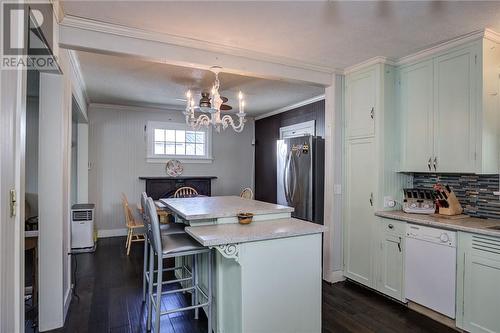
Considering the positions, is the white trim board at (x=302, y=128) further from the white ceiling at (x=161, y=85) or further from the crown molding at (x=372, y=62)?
the crown molding at (x=372, y=62)

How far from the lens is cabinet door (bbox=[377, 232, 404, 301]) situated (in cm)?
281

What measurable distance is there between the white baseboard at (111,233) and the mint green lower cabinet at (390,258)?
445 centimetres

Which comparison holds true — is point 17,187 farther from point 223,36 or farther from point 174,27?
point 223,36

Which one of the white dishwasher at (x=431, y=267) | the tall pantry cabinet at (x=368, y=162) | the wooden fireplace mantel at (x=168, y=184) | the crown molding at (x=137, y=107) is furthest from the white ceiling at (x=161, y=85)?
the white dishwasher at (x=431, y=267)

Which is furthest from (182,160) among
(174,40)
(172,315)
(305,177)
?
(172,315)

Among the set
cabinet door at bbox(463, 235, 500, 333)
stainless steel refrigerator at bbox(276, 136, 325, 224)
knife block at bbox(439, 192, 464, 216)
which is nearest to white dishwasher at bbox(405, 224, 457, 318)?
cabinet door at bbox(463, 235, 500, 333)

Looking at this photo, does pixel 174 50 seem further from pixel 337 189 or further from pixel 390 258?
pixel 390 258

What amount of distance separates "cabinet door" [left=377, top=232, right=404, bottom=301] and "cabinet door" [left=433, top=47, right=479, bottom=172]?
79 centimetres

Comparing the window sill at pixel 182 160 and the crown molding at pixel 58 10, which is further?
the window sill at pixel 182 160

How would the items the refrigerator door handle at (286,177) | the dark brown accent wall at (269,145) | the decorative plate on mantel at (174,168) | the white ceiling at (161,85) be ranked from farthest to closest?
the decorative plate on mantel at (174,168) < the dark brown accent wall at (269,145) < the refrigerator door handle at (286,177) < the white ceiling at (161,85)

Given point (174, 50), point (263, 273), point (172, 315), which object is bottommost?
point (172, 315)

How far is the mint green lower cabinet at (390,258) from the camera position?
281 centimetres

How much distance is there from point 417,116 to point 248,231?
84.7 inches

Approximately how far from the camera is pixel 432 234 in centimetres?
254
